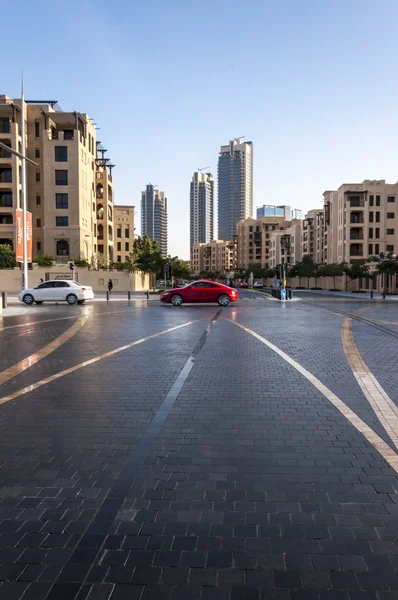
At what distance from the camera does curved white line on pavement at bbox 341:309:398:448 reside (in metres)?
5.84

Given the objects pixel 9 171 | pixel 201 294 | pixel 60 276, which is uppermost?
pixel 9 171

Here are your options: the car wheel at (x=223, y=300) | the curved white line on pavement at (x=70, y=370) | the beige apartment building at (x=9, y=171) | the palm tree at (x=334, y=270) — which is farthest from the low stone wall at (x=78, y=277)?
the curved white line on pavement at (x=70, y=370)

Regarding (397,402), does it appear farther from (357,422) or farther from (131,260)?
(131,260)

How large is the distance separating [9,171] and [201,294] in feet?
136

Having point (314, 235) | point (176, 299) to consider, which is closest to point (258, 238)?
point (314, 235)

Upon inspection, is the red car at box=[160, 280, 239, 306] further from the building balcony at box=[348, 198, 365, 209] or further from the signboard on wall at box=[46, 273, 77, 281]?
the building balcony at box=[348, 198, 365, 209]

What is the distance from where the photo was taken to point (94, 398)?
7.16 m

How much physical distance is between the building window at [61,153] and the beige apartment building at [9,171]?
4.32 m

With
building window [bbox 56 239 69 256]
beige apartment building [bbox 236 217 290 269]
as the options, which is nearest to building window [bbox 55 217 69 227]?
building window [bbox 56 239 69 256]

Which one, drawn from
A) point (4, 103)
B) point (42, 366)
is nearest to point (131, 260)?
point (4, 103)

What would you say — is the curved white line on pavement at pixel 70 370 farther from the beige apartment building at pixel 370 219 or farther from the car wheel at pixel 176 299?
the beige apartment building at pixel 370 219

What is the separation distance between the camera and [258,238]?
538 feet

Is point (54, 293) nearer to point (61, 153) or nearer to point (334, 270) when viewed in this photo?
point (61, 153)

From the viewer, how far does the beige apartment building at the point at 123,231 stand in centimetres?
9631
